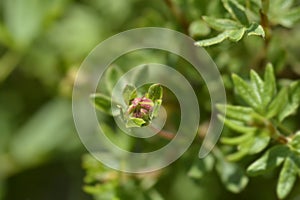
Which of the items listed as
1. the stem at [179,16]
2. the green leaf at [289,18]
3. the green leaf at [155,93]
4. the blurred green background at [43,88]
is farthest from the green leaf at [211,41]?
the blurred green background at [43,88]

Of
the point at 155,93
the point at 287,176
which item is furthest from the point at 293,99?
the point at 155,93

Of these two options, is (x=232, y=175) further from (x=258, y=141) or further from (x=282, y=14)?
(x=282, y=14)

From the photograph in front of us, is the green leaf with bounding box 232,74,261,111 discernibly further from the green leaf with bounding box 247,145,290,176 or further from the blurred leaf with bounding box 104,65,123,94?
the blurred leaf with bounding box 104,65,123,94

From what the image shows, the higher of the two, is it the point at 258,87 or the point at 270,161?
the point at 258,87

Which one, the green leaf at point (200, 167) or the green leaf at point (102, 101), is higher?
the green leaf at point (102, 101)

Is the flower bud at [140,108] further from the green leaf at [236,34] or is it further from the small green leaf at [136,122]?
the green leaf at [236,34]

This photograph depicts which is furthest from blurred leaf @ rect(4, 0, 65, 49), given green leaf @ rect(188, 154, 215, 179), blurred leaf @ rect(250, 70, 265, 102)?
blurred leaf @ rect(250, 70, 265, 102)

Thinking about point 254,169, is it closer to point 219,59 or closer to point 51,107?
point 219,59
